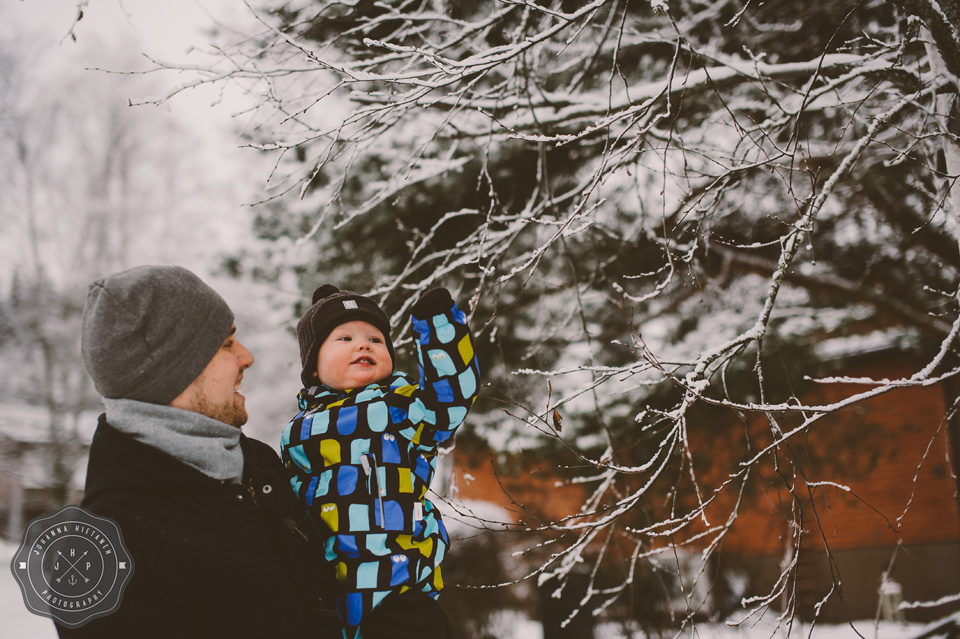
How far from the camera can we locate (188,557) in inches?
52.6

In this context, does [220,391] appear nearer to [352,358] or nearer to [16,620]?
[352,358]

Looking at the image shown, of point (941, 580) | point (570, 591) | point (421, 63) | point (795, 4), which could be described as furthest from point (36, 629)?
point (941, 580)

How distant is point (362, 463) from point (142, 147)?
12.7 m

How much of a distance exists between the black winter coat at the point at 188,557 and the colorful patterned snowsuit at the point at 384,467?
0.19m

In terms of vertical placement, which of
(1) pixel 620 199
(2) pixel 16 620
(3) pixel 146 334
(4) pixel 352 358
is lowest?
(2) pixel 16 620

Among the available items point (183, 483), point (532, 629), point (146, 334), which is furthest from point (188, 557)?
point (532, 629)

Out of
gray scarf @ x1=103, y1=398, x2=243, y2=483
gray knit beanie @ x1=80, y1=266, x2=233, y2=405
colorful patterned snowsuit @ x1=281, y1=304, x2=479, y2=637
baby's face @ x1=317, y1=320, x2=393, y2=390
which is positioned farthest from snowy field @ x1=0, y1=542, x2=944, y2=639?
gray knit beanie @ x1=80, y1=266, x2=233, y2=405

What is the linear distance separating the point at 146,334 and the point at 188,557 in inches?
20.4

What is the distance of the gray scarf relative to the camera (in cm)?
143

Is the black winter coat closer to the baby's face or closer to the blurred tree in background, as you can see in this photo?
the baby's face

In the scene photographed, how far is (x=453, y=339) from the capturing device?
67.1 inches

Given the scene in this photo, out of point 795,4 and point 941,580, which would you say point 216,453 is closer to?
point 795,4

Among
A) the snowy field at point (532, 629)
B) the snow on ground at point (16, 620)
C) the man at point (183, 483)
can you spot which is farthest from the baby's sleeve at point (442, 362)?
the snow on ground at point (16, 620)

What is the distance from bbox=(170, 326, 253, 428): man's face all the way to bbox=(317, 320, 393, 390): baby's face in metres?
0.28
